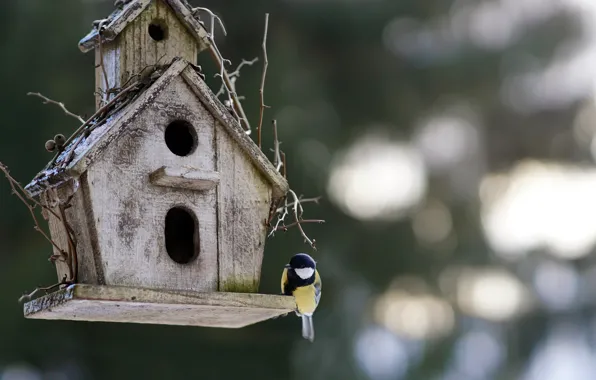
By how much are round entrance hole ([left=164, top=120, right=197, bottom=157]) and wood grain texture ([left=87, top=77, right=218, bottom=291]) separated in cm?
1

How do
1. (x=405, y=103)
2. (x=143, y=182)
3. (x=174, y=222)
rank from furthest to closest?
1. (x=405, y=103)
2. (x=174, y=222)
3. (x=143, y=182)

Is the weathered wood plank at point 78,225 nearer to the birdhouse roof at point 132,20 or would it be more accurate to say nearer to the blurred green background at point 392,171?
the birdhouse roof at point 132,20

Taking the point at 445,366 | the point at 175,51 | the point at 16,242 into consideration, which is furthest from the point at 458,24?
the point at 175,51

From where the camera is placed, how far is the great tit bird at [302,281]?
2.74 meters

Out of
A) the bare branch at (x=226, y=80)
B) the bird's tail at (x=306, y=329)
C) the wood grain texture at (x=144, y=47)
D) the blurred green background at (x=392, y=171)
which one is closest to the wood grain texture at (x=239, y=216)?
the bare branch at (x=226, y=80)

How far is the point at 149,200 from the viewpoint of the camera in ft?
7.84

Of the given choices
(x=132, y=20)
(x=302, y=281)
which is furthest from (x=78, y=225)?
(x=302, y=281)

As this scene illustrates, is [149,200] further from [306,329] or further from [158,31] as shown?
[306,329]

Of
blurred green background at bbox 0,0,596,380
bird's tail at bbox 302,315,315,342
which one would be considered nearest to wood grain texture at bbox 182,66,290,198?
bird's tail at bbox 302,315,315,342

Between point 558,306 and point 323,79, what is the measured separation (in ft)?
8.32

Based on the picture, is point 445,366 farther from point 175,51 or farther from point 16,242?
point 175,51

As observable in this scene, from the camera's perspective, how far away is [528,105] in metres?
8.40

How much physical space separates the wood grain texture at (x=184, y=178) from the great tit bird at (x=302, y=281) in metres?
0.39

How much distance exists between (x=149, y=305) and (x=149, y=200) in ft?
0.77
